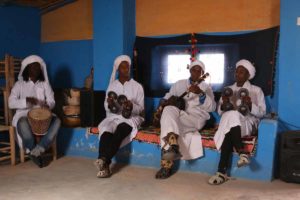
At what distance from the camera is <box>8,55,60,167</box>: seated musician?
4.69m

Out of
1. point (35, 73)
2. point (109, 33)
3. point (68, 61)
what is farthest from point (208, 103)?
point (68, 61)

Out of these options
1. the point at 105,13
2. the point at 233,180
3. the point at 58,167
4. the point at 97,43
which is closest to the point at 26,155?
the point at 58,167

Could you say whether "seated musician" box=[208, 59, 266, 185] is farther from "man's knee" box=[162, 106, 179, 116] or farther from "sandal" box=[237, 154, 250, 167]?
"man's knee" box=[162, 106, 179, 116]

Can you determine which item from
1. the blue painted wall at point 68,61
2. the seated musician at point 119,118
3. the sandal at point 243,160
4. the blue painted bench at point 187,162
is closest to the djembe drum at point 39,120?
the blue painted bench at point 187,162

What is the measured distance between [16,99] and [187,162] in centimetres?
232

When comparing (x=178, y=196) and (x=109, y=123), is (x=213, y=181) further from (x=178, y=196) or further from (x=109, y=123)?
(x=109, y=123)

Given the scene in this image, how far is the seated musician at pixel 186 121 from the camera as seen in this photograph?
416 cm

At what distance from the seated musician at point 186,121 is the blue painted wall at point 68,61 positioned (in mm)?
1992

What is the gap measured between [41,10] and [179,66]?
9.16 feet

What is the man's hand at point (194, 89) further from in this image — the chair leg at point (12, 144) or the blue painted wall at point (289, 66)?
the chair leg at point (12, 144)

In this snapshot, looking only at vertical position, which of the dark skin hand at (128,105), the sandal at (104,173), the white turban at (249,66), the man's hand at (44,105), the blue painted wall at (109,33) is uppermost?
the blue painted wall at (109,33)

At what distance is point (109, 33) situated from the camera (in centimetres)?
561

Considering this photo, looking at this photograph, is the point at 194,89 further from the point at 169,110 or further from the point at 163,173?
the point at 163,173

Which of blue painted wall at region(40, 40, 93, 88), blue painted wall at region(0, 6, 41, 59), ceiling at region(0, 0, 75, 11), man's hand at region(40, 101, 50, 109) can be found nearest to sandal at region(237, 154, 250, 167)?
man's hand at region(40, 101, 50, 109)
